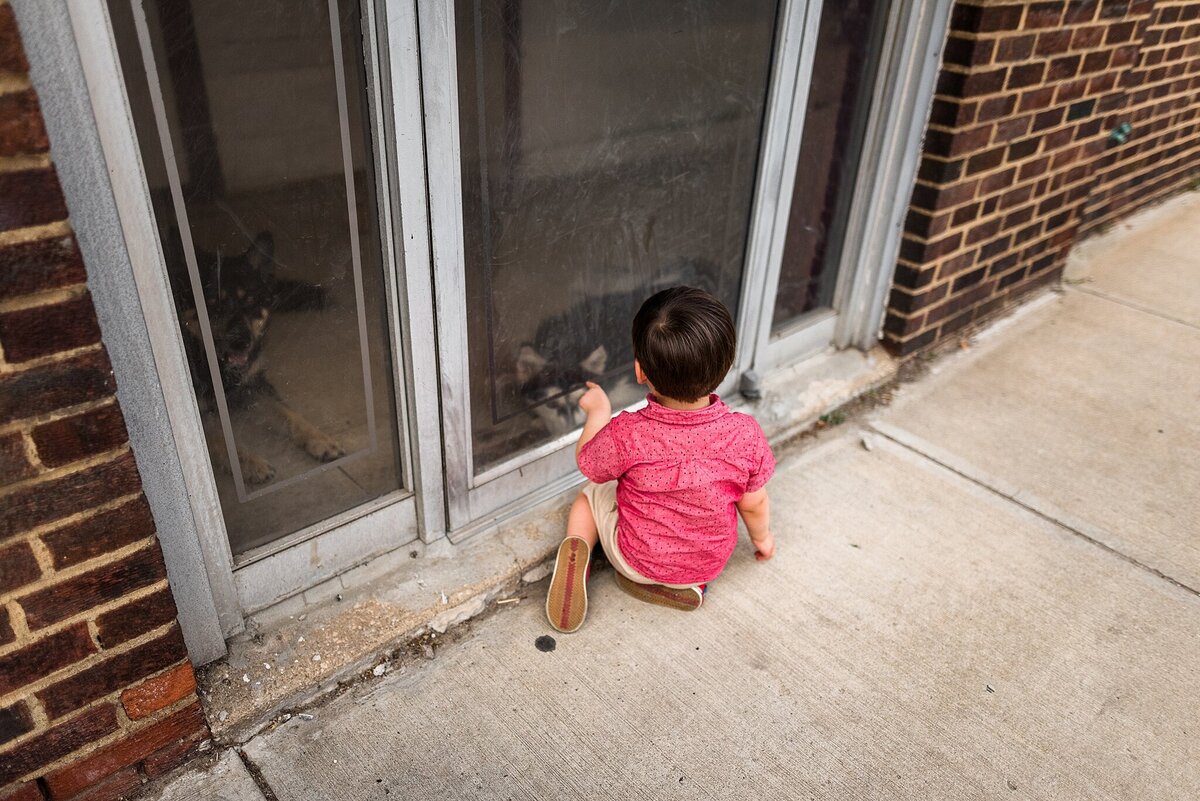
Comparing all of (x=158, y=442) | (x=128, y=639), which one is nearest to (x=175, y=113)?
(x=158, y=442)

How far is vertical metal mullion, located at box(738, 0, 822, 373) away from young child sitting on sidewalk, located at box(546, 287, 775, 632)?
82cm

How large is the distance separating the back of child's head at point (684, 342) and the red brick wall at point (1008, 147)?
1.52 metres

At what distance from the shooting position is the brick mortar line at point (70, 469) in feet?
4.56

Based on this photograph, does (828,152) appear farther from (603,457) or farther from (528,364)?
(603,457)

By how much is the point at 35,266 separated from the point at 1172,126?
18.6ft

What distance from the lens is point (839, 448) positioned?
299 cm

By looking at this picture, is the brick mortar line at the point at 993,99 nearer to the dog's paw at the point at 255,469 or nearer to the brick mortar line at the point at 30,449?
the dog's paw at the point at 255,469

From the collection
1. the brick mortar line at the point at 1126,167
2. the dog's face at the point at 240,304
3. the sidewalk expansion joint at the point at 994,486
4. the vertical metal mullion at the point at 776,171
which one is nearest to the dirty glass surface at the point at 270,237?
the dog's face at the point at 240,304

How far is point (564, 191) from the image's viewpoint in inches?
87.7

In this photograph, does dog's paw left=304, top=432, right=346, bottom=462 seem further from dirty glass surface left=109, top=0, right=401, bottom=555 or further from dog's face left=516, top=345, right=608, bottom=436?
dog's face left=516, top=345, right=608, bottom=436

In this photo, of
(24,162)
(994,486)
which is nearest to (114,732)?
(24,162)

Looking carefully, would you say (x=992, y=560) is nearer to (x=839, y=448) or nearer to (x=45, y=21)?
(x=839, y=448)

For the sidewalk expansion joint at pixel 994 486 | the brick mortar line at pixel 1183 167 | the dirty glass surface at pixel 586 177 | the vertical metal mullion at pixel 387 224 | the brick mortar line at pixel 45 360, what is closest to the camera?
the brick mortar line at pixel 45 360

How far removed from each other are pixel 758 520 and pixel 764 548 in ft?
0.37
